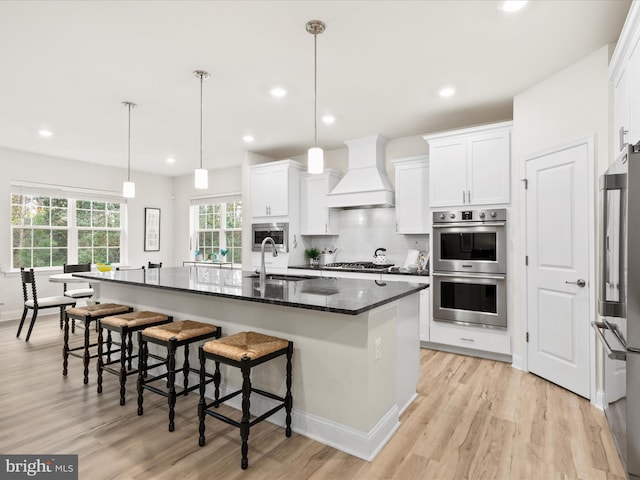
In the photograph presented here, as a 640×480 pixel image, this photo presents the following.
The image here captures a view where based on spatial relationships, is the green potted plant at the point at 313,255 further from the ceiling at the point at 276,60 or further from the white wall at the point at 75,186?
the white wall at the point at 75,186

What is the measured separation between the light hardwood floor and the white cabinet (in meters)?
2.82

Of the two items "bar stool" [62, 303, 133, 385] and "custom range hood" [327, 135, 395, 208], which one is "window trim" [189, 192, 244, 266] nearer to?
"custom range hood" [327, 135, 395, 208]

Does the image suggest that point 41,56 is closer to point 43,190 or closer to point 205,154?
point 205,154

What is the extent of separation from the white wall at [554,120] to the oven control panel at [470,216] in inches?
5.0

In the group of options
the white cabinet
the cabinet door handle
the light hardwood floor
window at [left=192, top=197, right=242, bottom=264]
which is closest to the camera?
the light hardwood floor

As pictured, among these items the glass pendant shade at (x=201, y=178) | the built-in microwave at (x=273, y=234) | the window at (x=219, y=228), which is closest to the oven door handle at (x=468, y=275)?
the built-in microwave at (x=273, y=234)

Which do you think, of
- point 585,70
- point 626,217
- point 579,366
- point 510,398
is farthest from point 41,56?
point 579,366

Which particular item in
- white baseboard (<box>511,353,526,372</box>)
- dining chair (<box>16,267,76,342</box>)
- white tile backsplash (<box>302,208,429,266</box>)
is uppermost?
white tile backsplash (<box>302,208,429,266</box>)

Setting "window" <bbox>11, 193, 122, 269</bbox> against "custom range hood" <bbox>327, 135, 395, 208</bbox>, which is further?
"window" <bbox>11, 193, 122, 269</bbox>

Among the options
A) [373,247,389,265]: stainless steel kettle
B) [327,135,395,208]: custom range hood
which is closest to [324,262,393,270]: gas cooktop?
[373,247,389,265]: stainless steel kettle

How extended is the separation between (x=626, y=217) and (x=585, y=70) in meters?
1.71

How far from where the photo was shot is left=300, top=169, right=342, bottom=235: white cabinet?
5.31 metres

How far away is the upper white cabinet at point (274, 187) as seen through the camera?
5375 mm

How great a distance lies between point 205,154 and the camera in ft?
19.6
